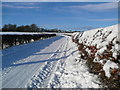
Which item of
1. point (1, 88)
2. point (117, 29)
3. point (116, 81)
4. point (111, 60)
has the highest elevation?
point (117, 29)

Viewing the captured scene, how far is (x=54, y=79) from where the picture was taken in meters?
4.83

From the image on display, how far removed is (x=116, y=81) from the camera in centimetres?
404

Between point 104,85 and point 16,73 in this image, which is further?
point 16,73

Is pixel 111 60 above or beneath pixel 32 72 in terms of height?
above

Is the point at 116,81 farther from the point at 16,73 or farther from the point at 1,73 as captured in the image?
the point at 1,73

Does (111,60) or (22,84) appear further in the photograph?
(111,60)

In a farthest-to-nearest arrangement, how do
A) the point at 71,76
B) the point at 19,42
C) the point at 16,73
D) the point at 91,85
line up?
the point at 19,42, the point at 16,73, the point at 71,76, the point at 91,85

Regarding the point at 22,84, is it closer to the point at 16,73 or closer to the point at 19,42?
the point at 16,73

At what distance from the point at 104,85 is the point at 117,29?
8.39ft

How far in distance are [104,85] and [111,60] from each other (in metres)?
0.96

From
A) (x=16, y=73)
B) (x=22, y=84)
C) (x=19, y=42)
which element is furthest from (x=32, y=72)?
(x=19, y=42)

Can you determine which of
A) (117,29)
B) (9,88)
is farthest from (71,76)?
(117,29)

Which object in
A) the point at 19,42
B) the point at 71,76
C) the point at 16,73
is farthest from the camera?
the point at 19,42

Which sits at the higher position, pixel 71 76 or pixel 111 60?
pixel 111 60
